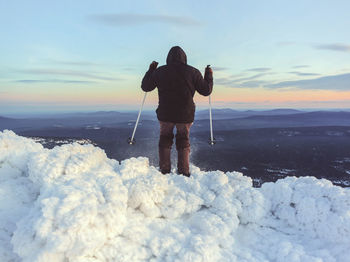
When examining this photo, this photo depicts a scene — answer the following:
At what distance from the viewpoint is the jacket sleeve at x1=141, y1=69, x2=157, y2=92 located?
17.0ft

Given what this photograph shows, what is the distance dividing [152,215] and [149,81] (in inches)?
111

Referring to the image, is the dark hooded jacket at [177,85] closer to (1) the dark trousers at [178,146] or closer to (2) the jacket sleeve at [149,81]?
(2) the jacket sleeve at [149,81]

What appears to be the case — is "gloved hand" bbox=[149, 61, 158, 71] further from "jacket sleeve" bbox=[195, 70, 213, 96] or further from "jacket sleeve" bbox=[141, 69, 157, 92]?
"jacket sleeve" bbox=[195, 70, 213, 96]

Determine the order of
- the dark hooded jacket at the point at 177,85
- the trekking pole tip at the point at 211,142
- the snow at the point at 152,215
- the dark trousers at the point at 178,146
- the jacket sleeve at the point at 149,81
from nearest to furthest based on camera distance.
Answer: the snow at the point at 152,215 → the dark hooded jacket at the point at 177,85 → the jacket sleeve at the point at 149,81 → the dark trousers at the point at 178,146 → the trekking pole tip at the point at 211,142

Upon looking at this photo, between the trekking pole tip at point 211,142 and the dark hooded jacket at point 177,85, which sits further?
the trekking pole tip at point 211,142

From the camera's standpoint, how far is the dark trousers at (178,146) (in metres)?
5.31

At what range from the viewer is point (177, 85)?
16.5 feet

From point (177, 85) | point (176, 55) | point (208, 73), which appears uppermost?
point (176, 55)

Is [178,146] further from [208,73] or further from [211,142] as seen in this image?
[208,73]

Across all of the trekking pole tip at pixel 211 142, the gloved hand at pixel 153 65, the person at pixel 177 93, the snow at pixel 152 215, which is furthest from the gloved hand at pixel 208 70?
the snow at pixel 152 215

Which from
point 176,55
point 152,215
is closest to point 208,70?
point 176,55

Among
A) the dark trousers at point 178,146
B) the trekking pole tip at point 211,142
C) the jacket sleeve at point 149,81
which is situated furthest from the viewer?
the trekking pole tip at point 211,142

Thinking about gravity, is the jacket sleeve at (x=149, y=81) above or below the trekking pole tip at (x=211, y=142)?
above

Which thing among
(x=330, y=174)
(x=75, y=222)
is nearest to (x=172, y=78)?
(x=75, y=222)
